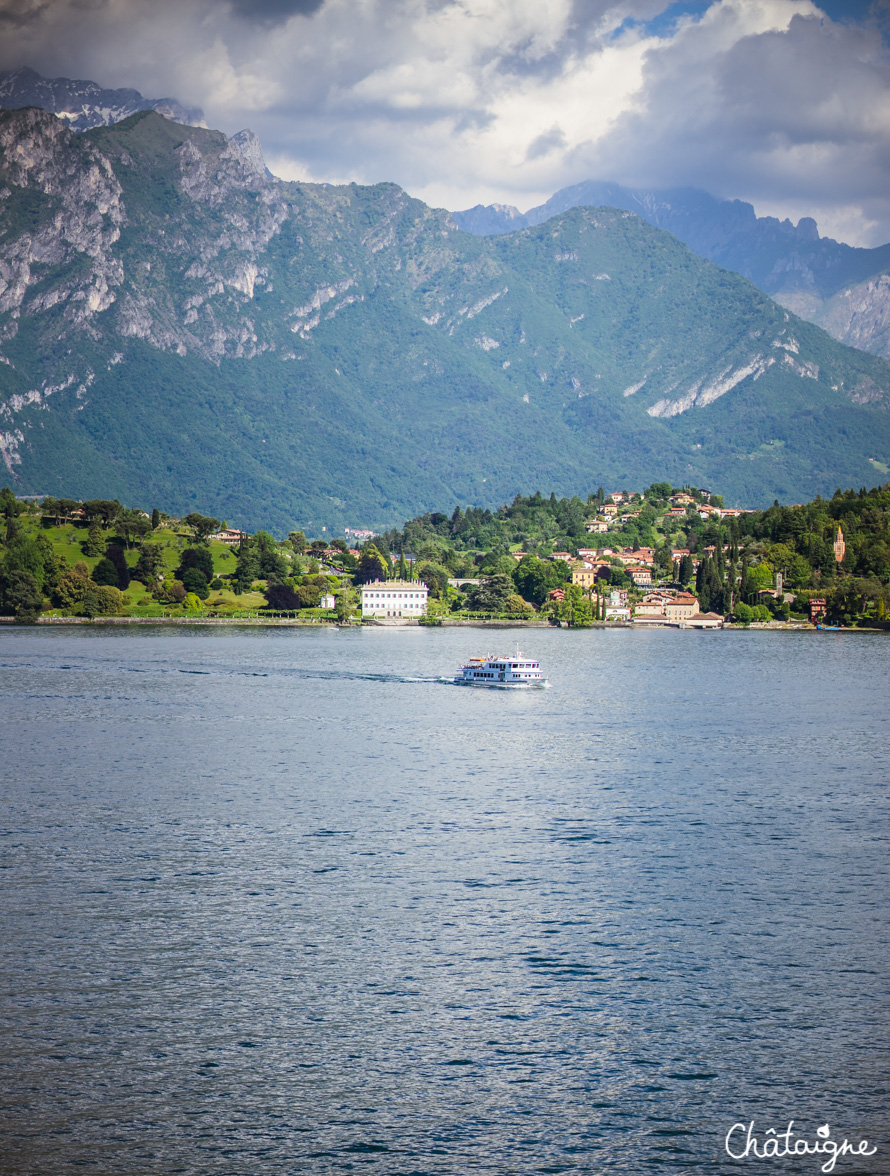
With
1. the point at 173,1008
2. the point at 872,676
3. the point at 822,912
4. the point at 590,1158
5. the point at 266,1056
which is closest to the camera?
the point at 590,1158

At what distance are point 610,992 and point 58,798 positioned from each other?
2705 cm

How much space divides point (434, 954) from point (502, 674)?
7080cm

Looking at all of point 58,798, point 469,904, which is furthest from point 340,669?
point 469,904

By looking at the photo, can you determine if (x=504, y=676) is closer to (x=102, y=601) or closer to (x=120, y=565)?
(x=102, y=601)

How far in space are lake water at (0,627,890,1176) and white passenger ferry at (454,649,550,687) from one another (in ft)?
112

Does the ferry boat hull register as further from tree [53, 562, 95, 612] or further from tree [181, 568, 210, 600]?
tree [181, 568, 210, 600]

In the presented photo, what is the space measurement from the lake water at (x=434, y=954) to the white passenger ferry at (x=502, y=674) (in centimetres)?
3415

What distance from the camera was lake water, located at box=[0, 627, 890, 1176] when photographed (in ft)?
67.6

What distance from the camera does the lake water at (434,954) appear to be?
811 inches

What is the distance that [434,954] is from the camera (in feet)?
92.9

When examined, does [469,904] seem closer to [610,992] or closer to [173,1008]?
[610,992]

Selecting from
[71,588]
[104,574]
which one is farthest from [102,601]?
[104,574]

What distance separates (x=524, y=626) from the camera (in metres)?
197

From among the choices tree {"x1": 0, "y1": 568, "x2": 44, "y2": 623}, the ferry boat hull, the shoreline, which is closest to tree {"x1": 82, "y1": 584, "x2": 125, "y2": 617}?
the shoreline
